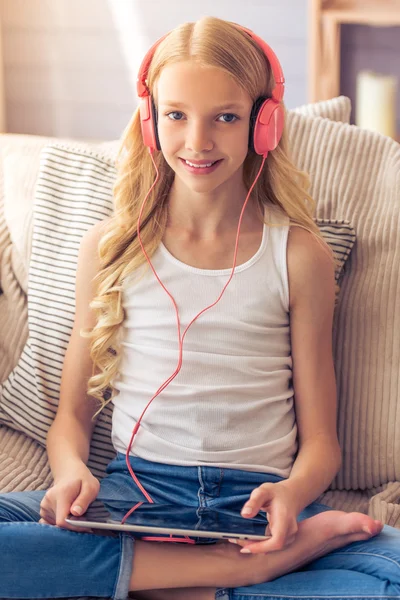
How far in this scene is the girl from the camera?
1112mm

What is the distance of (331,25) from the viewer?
2.40 m

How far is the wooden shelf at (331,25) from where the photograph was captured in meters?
2.37

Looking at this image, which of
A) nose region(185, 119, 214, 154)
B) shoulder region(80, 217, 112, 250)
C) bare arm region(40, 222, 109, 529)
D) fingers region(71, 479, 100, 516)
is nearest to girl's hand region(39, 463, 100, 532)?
fingers region(71, 479, 100, 516)

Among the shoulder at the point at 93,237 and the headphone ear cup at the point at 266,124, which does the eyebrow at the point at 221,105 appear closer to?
the headphone ear cup at the point at 266,124

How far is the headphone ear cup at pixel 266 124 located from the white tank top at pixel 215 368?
14 cm

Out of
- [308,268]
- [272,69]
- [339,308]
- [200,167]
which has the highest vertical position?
[272,69]

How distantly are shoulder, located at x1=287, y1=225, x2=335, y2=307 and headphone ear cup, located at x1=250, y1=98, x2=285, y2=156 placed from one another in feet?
0.48

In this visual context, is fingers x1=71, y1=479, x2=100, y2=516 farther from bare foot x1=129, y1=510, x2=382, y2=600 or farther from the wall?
the wall

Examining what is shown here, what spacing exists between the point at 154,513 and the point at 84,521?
86mm

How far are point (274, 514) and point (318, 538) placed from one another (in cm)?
8

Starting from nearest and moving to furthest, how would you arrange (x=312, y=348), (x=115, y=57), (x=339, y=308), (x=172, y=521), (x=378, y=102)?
1. (x=172, y=521)
2. (x=312, y=348)
3. (x=339, y=308)
4. (x=378, y=102)
5. (x=115, y=57)

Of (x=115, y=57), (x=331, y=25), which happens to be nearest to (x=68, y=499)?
(x=331, y=25)

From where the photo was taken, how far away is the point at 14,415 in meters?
1.43

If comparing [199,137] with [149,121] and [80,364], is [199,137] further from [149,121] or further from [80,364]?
[80,364]
